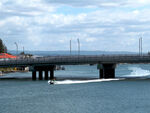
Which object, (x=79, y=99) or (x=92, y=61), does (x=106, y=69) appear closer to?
(x=92, y=61)

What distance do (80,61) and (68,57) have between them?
457 centimetres

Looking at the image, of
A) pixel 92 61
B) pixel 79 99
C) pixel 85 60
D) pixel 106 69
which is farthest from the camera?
pixel 106 69

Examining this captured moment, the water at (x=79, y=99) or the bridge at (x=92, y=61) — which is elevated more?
the bridge at (x=92, y=61)

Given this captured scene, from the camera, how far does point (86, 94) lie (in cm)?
11188

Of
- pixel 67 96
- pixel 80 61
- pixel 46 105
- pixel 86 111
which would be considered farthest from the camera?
pixel 80 61

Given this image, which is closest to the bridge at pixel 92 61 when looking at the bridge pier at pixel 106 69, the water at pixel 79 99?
the bridge pier at pixel 106 69

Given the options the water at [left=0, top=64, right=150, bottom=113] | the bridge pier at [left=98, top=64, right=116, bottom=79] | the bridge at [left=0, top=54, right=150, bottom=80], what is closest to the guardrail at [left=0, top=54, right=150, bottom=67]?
the bridge at [left=0, top=54, right=150, bottom=80]

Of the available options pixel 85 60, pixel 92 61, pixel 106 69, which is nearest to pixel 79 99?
pixel 85 60

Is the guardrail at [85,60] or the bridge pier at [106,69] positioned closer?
the guardrail at [85,60]

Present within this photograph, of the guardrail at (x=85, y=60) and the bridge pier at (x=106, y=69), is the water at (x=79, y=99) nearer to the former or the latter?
the guardrail at (x=85, y=60)

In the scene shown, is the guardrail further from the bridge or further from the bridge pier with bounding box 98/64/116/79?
the bridge pier with bounding box 98/64/116/79

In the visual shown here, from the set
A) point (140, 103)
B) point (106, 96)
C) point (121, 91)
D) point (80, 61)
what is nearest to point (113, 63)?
point (80, 61)

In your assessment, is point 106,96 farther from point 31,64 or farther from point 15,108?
point 31,64

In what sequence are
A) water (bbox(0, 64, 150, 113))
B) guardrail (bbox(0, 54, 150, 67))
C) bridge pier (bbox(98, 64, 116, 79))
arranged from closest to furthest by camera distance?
water (bbox(0, 64, 150, 113)), guardrail (bbox(0, 54, 150, 67)), bridge pier (bbox(98, 64, 116, 79))
